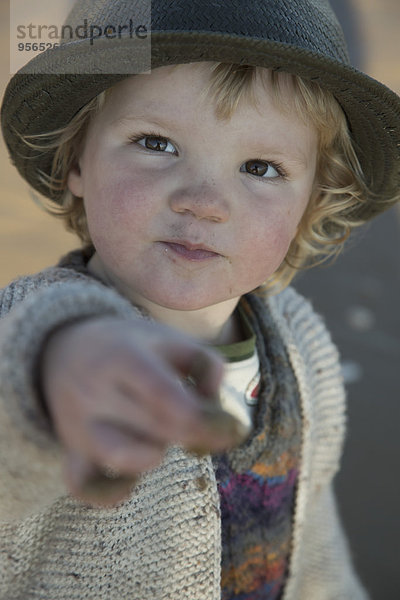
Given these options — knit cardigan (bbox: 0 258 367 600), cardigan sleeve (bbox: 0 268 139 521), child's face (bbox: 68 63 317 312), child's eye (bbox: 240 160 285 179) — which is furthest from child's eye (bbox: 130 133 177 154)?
cardigan sleeve (bbox: 0 268 139 521)

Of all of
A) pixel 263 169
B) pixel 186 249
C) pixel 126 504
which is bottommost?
pixel 126 504

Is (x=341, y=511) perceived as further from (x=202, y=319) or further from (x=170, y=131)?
(x=170, y=131)

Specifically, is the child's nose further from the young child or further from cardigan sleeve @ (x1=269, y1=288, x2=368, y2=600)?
cardigan sleeve @ (x1=269, y1=288, x2=368, y2=600)

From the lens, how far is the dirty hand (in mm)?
491

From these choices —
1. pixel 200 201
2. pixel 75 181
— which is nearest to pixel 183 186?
pixel 200 201

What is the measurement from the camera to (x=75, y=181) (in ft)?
4.00

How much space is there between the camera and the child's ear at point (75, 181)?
121 cm

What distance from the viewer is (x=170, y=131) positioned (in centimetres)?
100

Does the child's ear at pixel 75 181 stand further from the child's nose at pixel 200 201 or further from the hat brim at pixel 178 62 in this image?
the child's nose at pixel 200 201

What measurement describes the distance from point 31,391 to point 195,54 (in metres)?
0.56

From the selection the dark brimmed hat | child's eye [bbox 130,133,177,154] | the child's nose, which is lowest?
the child's nose

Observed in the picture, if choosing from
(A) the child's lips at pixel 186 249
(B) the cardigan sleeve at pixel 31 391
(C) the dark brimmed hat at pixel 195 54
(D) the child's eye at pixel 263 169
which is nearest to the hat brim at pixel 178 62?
(C) the dark brimmed hat at pixel 195 54

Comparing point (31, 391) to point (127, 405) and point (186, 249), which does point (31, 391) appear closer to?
point (127, 405)

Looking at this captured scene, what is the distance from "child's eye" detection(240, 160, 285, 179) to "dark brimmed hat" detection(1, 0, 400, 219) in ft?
0.47
